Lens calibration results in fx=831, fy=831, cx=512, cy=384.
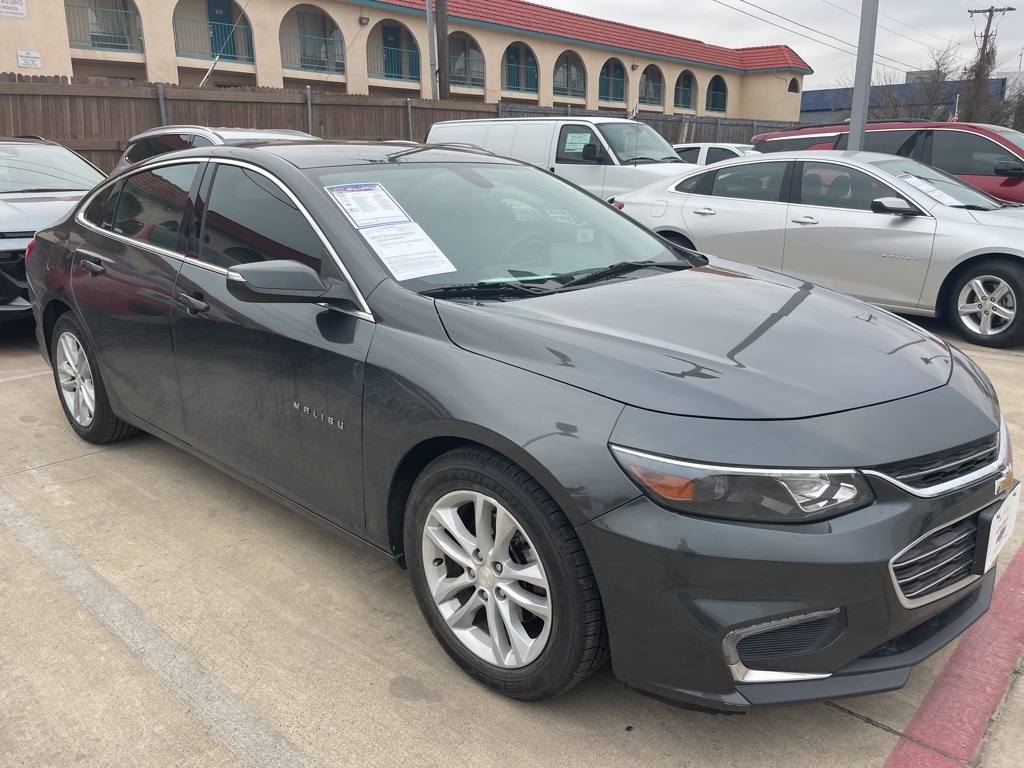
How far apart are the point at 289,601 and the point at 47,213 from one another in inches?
207

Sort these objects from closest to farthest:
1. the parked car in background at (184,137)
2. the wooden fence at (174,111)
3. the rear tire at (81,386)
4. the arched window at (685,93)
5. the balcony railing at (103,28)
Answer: the rear tire at (81,386), the parked car in background at (184,137), the wooden fence at (174,111), the balcony railing at (103,28), the arched window at (685,93)

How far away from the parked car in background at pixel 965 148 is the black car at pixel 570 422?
7.48 metres

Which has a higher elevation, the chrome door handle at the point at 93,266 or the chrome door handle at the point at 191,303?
the chrome door handle at the point at 93,266

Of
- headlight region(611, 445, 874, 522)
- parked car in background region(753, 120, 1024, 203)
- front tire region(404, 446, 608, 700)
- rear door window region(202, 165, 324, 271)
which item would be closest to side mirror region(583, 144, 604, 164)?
parked car in background region(753, 120, 1024, 203)

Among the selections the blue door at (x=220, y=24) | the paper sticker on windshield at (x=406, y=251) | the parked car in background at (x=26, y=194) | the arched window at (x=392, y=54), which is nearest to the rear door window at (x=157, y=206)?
the paper sticker on windshield at (x=406, y=251)

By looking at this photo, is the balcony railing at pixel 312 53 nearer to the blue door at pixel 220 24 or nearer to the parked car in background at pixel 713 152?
the blue door at pixel 220 24

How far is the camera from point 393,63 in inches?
1444

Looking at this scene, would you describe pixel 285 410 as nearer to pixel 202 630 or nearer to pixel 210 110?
pixel 202 630

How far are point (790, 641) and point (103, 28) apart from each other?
3403cm

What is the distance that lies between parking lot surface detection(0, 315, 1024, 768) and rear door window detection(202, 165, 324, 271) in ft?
3.93

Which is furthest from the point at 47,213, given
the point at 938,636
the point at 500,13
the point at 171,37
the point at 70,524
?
the point at 500,13

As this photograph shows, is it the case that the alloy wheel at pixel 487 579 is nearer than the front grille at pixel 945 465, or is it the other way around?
the front grille at pixel 945 465

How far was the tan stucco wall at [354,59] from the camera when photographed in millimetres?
23375

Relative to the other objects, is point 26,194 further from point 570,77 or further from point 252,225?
point 570,77
